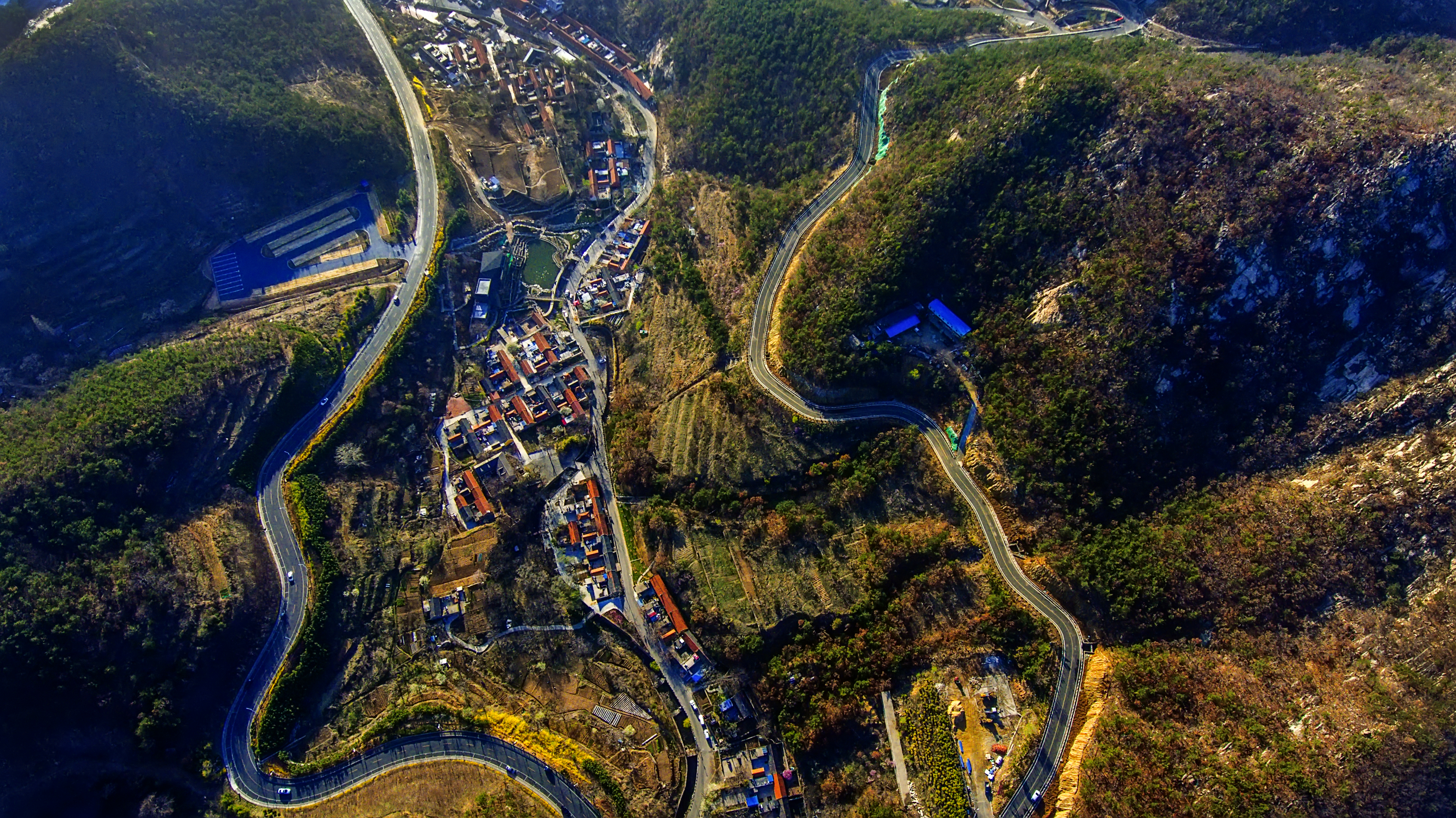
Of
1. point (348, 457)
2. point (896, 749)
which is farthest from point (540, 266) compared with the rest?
point (896, 749)

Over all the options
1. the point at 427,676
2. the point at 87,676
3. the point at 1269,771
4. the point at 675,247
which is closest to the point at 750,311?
the point at 675,247

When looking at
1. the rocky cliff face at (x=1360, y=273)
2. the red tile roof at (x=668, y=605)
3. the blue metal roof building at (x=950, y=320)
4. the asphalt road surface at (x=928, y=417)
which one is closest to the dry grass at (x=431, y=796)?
the red tile roof at (x=668, y=605)

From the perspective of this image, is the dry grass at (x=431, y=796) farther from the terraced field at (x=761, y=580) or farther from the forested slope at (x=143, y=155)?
the forested slope at (x=143, y=155)

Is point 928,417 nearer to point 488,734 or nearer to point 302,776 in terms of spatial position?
point 488,734

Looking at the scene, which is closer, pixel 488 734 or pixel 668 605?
pixel 488 734

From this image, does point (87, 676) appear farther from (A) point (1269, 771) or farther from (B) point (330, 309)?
(A) point (1269, 771)

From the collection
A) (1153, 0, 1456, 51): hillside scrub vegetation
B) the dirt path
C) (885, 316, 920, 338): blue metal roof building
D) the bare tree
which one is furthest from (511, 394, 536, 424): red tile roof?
(1153, 0, 1456, 51): hillside scrub vegetation
